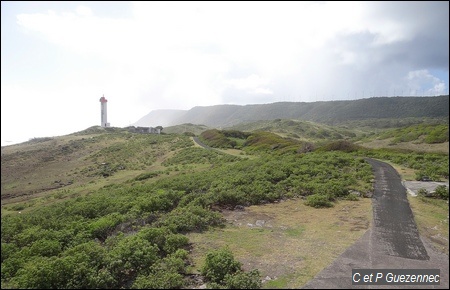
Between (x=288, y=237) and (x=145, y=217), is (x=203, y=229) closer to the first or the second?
(x=145, y=217)

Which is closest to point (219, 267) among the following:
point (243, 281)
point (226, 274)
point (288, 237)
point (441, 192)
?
point (226, 274)

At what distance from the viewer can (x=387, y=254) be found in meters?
7.16

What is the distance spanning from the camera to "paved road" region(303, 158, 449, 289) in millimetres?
6254

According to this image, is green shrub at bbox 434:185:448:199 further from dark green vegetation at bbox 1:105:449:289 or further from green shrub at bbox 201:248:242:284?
green shrub at bbox 201:248:242:284

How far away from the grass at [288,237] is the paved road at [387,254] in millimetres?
301

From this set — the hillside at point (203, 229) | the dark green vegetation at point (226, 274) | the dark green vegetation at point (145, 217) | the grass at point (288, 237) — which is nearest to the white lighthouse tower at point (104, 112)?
the dark green vegetation at point (145, 217)

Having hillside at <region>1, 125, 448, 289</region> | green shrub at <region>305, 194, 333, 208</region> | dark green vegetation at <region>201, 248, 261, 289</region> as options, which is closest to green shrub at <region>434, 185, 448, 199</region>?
hillside at <region>1, 125, 448, 289</region>

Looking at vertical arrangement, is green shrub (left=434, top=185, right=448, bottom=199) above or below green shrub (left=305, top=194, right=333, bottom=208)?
above

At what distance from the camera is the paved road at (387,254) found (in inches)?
246

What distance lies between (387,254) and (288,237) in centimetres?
307

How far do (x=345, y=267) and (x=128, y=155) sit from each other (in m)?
47.3

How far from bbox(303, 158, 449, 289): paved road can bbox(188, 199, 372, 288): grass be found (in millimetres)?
301

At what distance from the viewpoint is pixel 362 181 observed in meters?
16.4

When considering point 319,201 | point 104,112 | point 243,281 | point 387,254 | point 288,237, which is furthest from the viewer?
point 104,112
